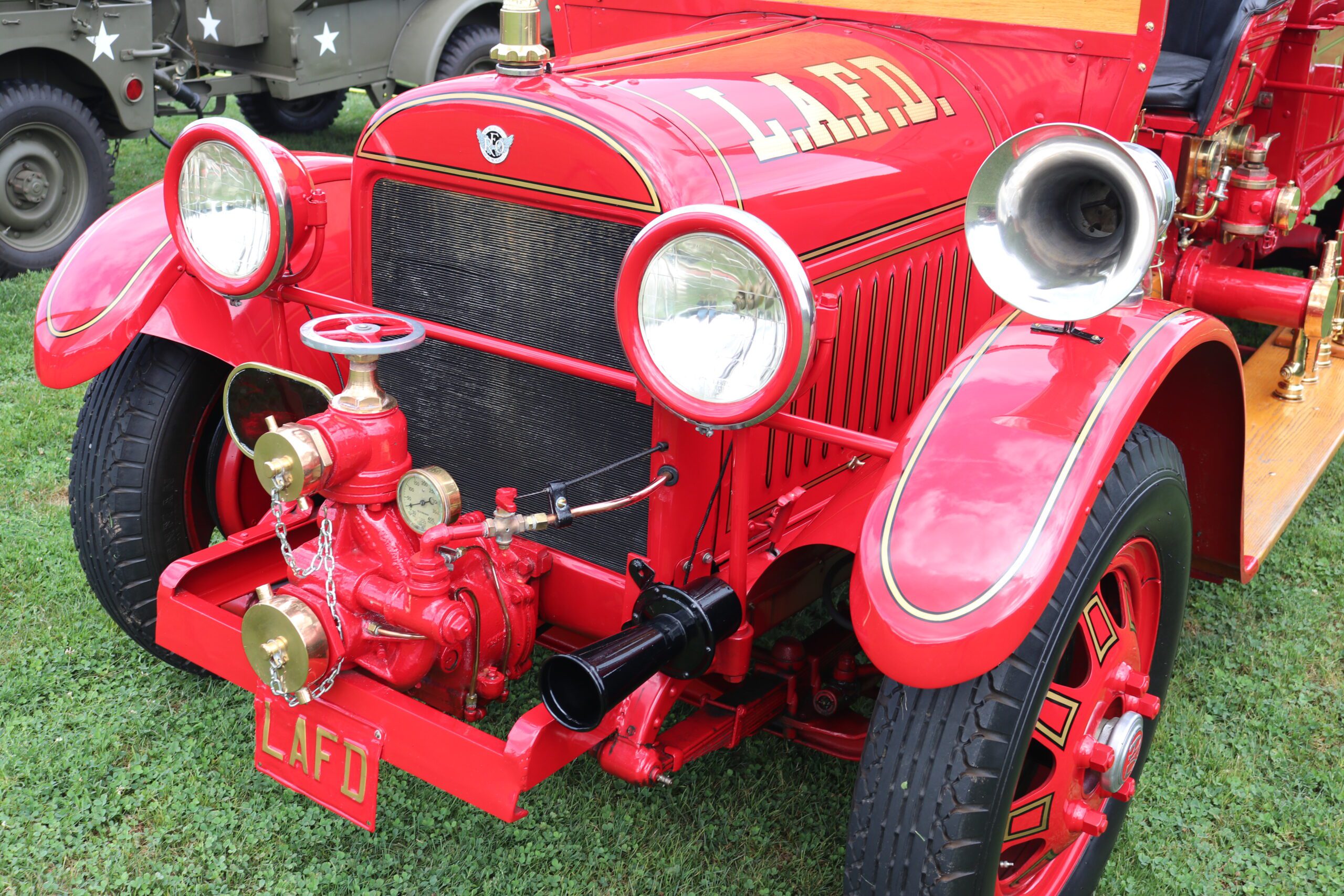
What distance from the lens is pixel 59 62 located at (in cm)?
621

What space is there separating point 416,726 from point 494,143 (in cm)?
105

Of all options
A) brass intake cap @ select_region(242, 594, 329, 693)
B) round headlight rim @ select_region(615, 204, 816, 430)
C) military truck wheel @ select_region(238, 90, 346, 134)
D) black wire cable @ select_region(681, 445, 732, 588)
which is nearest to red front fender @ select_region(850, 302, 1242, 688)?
round headlight rim @ select_region(615, 204, 816, 430)

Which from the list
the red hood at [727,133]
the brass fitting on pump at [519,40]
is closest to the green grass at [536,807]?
the red hood at [727,133]

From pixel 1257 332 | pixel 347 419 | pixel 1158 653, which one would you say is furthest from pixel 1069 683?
pixel 1257 332

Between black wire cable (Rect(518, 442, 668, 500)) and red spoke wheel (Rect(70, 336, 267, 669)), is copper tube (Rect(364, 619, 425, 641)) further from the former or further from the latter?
red spoke wheel (Rect(70, 336, 267, 669))

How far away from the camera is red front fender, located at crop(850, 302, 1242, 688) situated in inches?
66.7

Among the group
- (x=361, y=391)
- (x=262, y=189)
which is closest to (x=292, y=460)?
(x=361, y=391)

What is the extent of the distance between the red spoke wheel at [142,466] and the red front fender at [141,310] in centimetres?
12

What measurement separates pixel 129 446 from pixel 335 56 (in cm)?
531

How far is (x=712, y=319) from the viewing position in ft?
6.22

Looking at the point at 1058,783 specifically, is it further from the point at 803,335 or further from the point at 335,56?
the point at 335,56

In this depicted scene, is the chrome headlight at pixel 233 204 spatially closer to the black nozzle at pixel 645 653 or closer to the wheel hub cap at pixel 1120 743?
the black nozzle at pixel 645 653

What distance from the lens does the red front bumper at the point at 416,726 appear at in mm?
2020

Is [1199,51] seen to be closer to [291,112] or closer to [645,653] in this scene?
[645,653]
